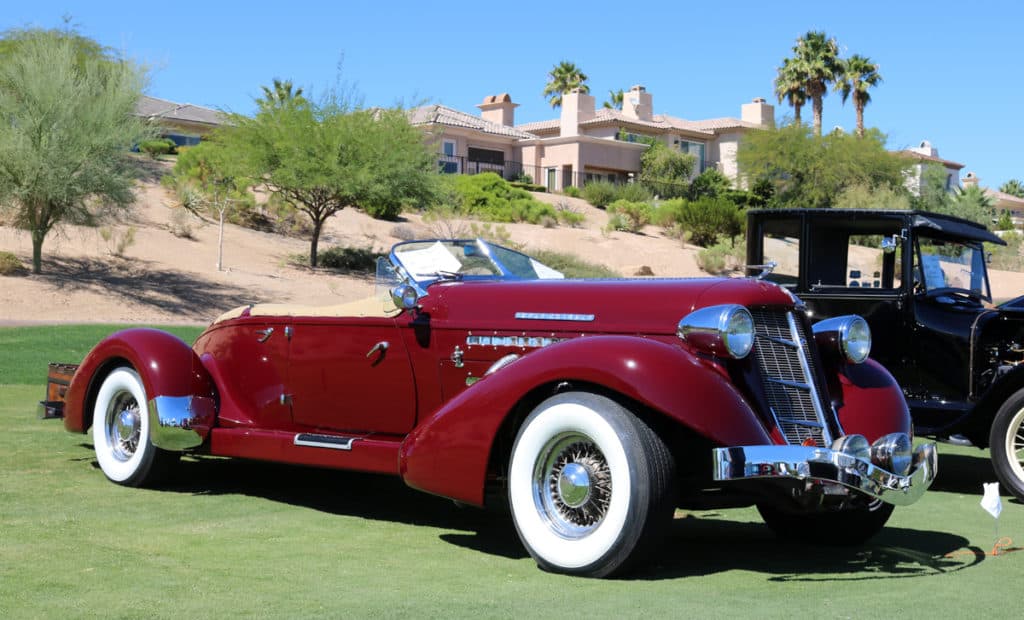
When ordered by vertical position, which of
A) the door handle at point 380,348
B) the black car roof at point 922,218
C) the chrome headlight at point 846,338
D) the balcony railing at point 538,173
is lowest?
the door handle at point 380,348

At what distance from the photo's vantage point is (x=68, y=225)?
110ft

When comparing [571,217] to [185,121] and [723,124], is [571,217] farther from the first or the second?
[723,124]

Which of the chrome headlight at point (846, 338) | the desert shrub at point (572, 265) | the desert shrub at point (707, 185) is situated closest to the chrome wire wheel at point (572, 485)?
the chrome headlight at point (846, 338)

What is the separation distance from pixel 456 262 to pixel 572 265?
2823 centimetres

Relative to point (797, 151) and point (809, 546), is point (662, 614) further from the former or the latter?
point (797, 151)

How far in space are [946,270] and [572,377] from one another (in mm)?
5713

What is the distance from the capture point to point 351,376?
21.3 feet

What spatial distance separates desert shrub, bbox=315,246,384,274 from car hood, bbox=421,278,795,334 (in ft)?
95.3

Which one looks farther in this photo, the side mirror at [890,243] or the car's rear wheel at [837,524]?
the side mirror at [890,243]

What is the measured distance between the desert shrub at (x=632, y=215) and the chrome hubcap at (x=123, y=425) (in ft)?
130

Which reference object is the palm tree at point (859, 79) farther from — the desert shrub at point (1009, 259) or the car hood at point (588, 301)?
the car hood at point (588, 301)

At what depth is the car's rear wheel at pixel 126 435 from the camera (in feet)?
23.6

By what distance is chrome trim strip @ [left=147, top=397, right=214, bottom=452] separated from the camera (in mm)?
6961

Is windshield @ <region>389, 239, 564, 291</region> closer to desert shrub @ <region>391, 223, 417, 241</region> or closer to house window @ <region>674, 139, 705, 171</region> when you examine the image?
desert shrub @ <region>391, 223, 417, 241</region>
